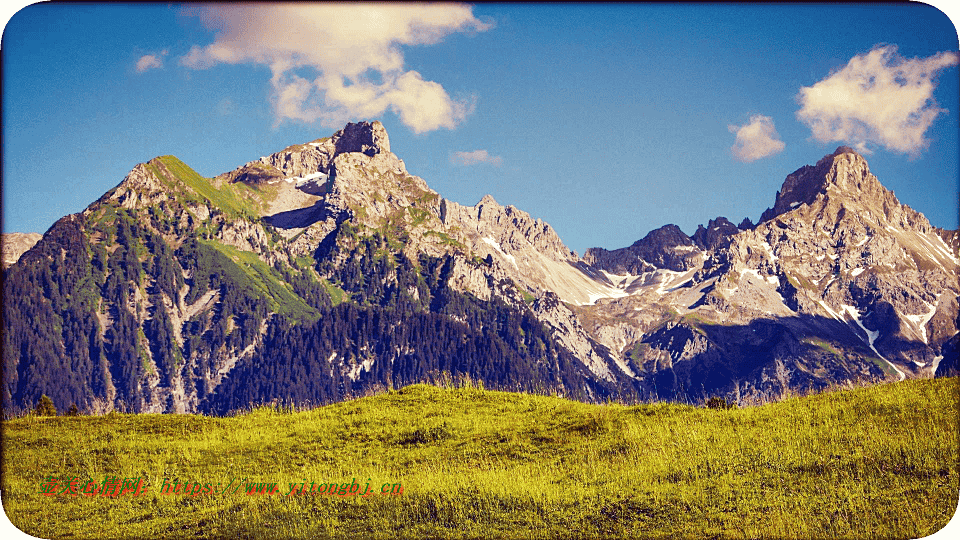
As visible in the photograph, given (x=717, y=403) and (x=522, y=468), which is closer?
(x=522, y=468)

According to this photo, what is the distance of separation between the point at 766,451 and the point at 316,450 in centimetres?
1718

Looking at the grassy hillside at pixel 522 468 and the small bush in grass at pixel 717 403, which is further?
the small bush in grass at pixel 717 403

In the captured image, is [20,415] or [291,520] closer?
[291,520]

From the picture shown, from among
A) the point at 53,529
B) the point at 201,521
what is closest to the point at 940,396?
the point at 201,521

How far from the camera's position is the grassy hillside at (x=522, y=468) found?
22.7 m

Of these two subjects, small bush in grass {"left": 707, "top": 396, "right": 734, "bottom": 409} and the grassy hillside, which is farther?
small bush in grass {"left": 707, "top": 396, "right": 734, "bottom": 409}

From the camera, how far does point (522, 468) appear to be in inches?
1118

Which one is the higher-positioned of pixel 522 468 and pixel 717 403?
pixel 717 403

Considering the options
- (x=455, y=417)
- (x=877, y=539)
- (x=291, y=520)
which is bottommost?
(x=877, y=539)

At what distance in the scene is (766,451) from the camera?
2722cm

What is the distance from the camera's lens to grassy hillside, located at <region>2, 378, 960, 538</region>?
22734mm

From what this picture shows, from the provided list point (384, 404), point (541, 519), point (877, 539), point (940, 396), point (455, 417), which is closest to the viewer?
point (877, 539)

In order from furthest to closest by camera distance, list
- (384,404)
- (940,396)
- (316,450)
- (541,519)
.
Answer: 1. (384,404)
2. (316,450)
3. (940,396)
4. (541,519)

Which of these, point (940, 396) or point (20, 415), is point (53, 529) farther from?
point (940, 396)
